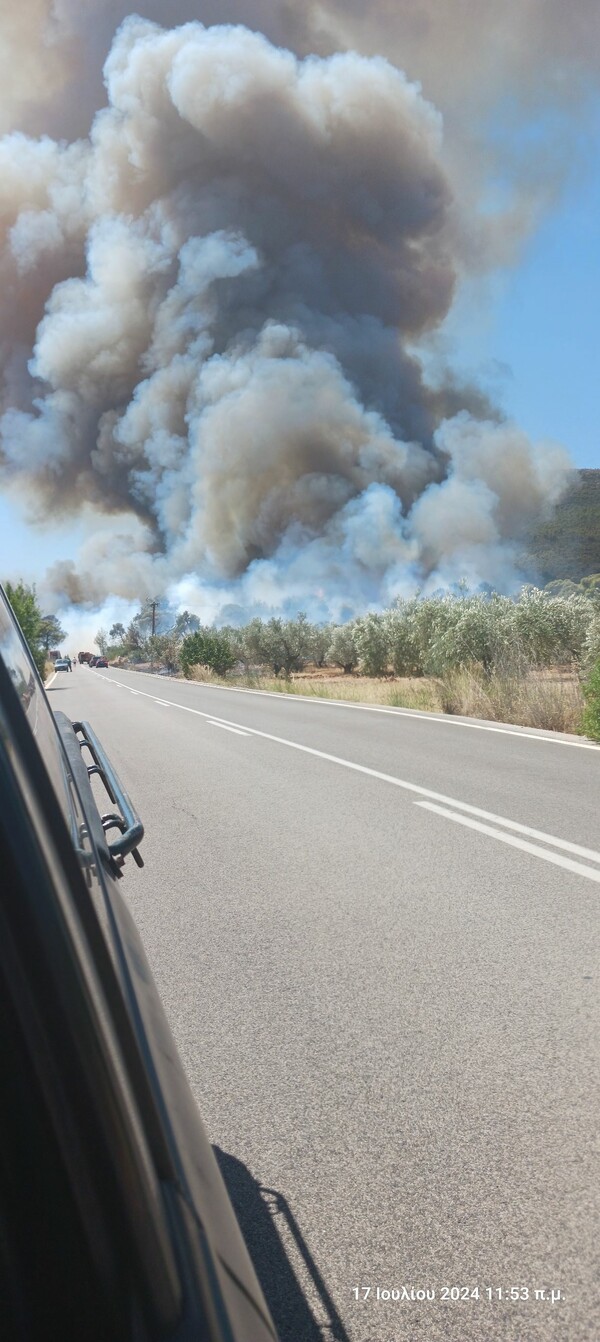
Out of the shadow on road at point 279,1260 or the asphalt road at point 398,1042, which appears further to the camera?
the asphalt road at point 398,1042

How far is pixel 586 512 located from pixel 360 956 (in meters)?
96.0

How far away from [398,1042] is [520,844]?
117 inches

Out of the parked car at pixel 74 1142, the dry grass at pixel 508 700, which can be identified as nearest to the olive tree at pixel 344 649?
the dry grass at pixel 508 700

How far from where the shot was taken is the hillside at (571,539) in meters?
90.4

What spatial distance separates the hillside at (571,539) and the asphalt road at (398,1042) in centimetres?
8382

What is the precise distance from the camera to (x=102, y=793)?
902cm

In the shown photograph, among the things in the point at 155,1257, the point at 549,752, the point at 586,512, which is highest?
the point at 586,512

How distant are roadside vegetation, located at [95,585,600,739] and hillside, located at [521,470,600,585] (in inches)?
647

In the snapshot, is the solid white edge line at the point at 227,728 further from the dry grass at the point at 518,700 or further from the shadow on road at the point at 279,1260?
the shadow on road at the point at 279,1260

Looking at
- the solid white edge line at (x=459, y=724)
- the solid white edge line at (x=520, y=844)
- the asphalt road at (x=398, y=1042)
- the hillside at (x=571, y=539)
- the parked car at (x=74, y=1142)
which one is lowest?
the solid white edge line at (x=459, y=724)

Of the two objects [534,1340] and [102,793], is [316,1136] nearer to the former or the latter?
[534,1340]

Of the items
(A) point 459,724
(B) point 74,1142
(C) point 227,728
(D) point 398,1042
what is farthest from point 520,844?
(C) point 227,728

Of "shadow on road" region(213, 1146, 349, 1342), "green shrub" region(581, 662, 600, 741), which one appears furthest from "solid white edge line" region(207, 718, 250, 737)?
"shadow on road" region(213, 1146, 349, 1342)

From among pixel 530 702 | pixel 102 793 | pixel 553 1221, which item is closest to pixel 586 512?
pixel 530 702
